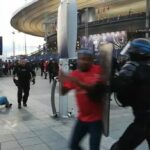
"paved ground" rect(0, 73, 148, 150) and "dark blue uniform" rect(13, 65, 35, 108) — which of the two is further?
"dark blue uniform" rect(13, 65, 35, 108)

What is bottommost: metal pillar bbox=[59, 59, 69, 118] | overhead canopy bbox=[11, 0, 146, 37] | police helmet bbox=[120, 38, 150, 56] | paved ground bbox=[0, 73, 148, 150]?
paved ground bbox=[0, 73, 148, 150]

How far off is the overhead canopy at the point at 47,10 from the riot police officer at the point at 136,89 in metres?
62.4

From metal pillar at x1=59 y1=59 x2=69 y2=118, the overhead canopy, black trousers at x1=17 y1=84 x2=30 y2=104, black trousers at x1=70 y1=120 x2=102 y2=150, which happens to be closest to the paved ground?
metal pillar at x1=59 y1=59 x2=69 y2=118

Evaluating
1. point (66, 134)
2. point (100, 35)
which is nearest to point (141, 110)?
point (66, 134)

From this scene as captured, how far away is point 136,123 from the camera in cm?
414

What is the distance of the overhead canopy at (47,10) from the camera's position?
6909cm

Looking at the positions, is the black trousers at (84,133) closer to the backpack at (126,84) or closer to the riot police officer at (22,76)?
the backpack at (126,84)

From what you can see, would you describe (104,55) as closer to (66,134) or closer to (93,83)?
(93,83)

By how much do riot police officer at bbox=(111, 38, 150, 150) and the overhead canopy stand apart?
62.4 meters

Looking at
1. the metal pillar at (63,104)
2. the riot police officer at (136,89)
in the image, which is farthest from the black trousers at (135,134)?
the metal pillar at (63,104)

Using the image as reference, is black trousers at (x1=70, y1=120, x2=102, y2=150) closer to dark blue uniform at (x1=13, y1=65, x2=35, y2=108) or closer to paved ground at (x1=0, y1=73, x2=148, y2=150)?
paved ground at (x1=0, y1=73, x2=148, y2=150)

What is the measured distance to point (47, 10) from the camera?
82.6 meters

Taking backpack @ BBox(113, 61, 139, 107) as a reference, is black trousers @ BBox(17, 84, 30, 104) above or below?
below

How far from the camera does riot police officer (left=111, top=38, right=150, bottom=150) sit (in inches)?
157
